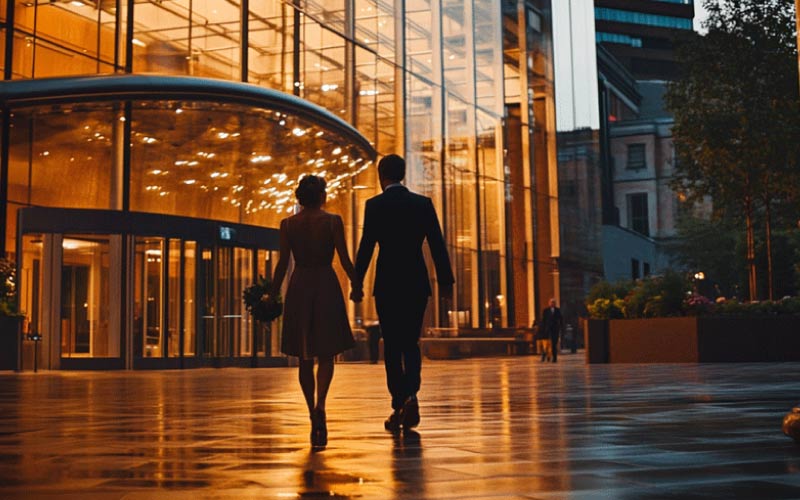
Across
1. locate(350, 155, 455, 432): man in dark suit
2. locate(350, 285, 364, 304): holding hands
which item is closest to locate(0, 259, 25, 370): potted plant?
locate(350, 155, 455, 432): man in dark suit

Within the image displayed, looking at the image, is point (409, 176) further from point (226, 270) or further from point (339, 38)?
point (226, 270)

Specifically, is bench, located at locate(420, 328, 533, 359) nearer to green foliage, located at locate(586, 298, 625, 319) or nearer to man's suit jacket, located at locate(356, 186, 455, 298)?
green foliage, located at locate(586, 298, 625, 319)

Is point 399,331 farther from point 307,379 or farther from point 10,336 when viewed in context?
point 10,336

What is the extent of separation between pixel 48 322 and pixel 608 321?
14.0 metres

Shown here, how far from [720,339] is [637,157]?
271 ft

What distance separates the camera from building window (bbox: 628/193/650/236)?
106 m

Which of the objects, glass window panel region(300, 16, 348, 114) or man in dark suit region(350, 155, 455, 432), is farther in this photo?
glass window panel region(300, 16, 348, 114)

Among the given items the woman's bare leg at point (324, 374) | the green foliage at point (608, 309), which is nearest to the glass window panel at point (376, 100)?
the green foliage at point (608, 309)

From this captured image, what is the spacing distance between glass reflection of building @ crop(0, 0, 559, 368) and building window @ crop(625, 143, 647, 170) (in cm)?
6791

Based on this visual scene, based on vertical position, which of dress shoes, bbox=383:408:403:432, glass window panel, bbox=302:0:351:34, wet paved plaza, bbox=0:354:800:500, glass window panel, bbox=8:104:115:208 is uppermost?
glass window panel, bbox=302:0:351:34

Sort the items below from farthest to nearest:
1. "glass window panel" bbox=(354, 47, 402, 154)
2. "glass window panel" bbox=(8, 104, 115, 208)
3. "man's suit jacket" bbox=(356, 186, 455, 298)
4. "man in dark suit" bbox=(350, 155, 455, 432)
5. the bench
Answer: the bench
"glass window panel" bbox=(354, 47, 402, 154)
"glass window panel" bbox=(8, 104, 115, 208)
"man's suit jacket" bbox=(356, 186, 455, 298)
"man in dark suit" bbox=(350, 155, 455, 432)

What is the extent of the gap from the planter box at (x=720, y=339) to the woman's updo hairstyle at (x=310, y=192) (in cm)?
2026

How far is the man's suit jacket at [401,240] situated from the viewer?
8.12m

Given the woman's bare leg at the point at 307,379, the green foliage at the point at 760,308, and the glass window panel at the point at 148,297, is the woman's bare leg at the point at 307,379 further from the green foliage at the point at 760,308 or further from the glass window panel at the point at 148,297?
the glass window panel at the point at 148,297
